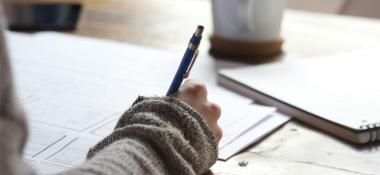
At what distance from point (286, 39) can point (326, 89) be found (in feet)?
1.06

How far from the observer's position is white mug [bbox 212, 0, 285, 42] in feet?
3.12

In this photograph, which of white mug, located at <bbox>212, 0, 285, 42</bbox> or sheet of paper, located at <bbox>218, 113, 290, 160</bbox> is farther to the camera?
white mug, located at <bbox>212, 0, 285, 42</bbox>

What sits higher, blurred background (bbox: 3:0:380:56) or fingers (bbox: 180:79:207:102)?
fingers (bbox: 180:79:207:102)

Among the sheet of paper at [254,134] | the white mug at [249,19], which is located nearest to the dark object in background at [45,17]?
the white mug at [249,19]

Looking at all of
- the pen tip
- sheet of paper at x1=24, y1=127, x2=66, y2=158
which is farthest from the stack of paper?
the pen tip

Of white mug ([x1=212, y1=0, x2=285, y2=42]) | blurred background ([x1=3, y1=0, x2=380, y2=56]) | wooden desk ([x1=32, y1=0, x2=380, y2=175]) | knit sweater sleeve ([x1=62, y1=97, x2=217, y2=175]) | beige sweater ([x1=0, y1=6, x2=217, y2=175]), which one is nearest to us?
beige sweater ([x1=0, y1=6, x2=217, y2=175])

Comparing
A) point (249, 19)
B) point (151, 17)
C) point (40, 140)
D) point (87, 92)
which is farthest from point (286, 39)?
point (40, 140)

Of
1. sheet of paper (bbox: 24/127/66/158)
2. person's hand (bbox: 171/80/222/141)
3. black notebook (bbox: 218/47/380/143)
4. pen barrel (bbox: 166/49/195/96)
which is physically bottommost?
sheet of paper (bbox: 24/127/66/158)

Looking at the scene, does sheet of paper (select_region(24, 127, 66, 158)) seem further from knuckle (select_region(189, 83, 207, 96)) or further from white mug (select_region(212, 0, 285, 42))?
white mug (select_region(212, 0, 285, 42))

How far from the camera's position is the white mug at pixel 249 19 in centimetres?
95

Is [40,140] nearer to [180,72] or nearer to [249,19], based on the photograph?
[180,72]

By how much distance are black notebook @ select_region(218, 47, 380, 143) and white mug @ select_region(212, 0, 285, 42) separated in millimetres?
100

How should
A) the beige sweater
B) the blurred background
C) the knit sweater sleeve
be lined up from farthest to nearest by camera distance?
the blurred background → the knit sweater sleeve → the beige sweater

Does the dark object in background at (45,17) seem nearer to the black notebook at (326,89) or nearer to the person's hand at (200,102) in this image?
the black notebook at (326,89)
